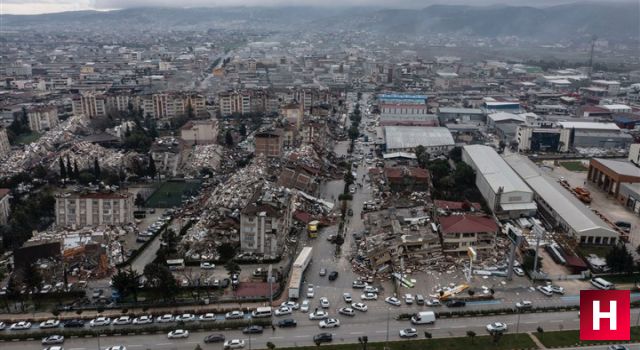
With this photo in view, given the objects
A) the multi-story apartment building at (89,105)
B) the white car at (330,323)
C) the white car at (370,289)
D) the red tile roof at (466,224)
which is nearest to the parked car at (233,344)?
the white car at (330,323)

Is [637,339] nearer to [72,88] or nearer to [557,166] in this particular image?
[557,166]

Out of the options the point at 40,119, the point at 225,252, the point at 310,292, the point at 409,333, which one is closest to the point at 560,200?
the point at 409,333

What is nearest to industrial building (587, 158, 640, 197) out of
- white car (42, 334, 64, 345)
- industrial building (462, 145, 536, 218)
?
industrial building (462, 145, 536, 218)

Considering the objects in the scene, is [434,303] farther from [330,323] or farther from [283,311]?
[283,311]

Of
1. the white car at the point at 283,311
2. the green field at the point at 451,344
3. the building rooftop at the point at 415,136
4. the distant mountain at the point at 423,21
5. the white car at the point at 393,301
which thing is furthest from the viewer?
the distant mountain at the point at 423,21

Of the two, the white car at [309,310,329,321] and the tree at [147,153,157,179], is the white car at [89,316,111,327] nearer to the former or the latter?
the white car at [309,310,329,321]

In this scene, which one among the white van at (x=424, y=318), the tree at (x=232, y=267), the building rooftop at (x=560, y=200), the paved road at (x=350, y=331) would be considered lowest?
the paved road at (x=350, y=331)

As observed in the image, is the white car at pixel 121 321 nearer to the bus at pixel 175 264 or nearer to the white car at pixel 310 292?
the bus at pixel 175 264
